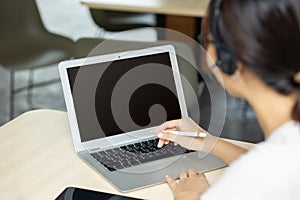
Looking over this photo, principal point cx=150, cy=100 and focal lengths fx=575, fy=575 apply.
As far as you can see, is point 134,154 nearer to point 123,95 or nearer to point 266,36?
point 123,95

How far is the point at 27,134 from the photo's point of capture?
1.60 m

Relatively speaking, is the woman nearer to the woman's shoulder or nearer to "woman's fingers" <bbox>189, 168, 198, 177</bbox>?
the woman's shoulder

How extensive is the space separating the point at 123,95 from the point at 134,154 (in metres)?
0.17

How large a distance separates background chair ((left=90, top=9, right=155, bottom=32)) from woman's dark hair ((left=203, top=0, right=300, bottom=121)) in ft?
8.15

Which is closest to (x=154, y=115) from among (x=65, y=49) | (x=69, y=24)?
(x=65, y=49)

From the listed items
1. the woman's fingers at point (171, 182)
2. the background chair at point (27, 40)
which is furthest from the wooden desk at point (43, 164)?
the background chair at point (27, 40)

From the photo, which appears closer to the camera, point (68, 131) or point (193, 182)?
point (193, 182)

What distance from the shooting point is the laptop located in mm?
1423

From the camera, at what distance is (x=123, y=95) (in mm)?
1529

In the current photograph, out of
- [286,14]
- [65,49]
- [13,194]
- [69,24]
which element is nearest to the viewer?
[286,14]

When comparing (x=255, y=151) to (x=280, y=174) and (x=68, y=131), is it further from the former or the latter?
(x=68, y=131)

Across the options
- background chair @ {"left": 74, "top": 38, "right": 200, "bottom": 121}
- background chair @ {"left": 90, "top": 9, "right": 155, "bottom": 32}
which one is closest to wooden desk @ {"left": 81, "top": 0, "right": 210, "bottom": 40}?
background chair @ {"left": 74, "top": 38, "right": 200, "bottom": 121}

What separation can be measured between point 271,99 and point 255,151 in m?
0.11

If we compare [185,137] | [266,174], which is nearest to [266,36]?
[266,174]
